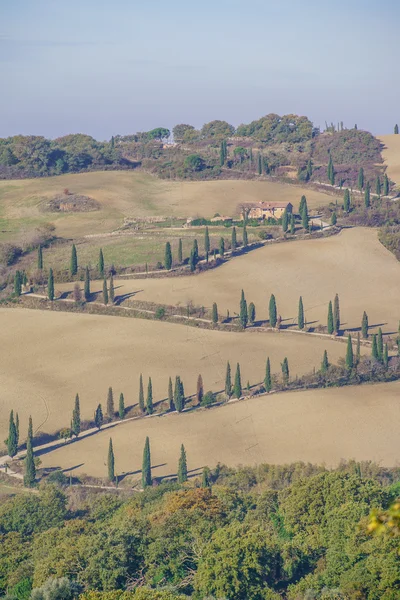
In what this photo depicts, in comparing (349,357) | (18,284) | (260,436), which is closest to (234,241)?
(18,284)

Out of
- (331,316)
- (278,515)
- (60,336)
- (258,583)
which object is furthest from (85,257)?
(258,583)

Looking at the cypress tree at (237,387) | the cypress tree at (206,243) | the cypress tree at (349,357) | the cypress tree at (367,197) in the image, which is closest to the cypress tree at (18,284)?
the cypress tree at (206,243)

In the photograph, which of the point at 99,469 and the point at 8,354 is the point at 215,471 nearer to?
the point at 99,469

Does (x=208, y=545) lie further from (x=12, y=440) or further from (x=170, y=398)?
(x=170, y=398)

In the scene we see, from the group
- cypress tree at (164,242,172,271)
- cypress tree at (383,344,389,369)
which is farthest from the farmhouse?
cypress tree at (383,344,389,369)

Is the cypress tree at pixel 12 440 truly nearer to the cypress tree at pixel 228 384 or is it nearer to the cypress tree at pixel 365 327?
the cypress tree at pixel 228 384

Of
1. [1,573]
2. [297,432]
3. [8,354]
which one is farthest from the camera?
[8,354]
